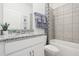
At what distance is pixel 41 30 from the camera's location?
3.90ft

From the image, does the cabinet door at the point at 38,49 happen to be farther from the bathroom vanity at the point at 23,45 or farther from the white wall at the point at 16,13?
the white wall at the point at 16,13

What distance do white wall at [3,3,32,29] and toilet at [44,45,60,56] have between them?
1.30 ft

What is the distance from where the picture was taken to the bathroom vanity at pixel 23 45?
→ 3.27 feet

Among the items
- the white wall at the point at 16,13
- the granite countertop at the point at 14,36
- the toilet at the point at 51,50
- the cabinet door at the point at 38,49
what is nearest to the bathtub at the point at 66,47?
the toilet at the point at 51,50

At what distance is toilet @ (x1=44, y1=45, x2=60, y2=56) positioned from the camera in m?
1.17

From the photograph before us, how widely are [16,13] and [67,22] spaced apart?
0.70 m

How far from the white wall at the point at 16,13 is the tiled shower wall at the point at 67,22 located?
403 millimetres

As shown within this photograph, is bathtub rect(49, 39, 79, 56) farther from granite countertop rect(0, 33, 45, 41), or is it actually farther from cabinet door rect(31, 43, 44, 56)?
granite countertop rect(0, 33, 45, 41)

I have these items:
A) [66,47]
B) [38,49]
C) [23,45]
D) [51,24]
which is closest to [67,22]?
[51,24]

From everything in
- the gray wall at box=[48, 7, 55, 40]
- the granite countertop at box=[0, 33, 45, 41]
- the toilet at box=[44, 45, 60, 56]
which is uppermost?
the gray wall at box=[48, 7, 55, 40]

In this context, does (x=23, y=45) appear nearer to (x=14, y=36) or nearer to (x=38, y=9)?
(x=14, y=36)

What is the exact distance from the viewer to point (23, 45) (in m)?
1.12

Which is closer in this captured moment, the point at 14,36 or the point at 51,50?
the point at 14,36

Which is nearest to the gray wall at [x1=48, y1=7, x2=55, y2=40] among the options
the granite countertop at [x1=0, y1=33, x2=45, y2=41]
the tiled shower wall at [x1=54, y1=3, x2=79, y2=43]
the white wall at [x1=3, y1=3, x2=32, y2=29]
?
the tiled shower wall at [x1=54, y1=3, x2=79, y2=43]
